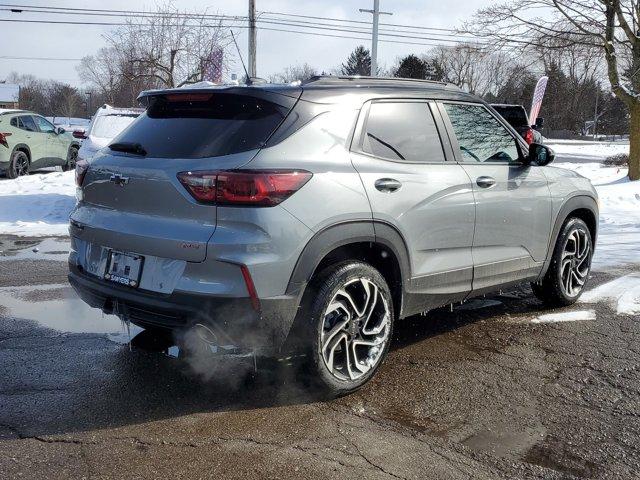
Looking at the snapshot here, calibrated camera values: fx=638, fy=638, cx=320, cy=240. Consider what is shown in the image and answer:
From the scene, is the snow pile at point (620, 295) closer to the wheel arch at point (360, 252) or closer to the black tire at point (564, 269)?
the black tire at point (564, 269)

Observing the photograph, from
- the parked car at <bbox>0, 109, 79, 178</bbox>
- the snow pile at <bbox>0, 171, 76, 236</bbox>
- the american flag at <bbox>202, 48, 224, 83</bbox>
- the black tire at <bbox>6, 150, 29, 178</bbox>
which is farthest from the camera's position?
the american flag at <bbox>202, 48, 224, 83</bbox>

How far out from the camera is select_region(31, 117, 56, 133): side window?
1698cm

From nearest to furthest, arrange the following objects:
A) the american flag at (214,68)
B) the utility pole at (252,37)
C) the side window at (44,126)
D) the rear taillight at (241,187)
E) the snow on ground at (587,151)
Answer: the rear taillight at (241,187), the american flag at (214,68), the side window at (44,126), the utility pole at (252,37), the snow on ground at (587,151)

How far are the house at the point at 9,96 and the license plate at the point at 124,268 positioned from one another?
3364 inches

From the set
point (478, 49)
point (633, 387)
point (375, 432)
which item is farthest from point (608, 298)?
point (478, 49)

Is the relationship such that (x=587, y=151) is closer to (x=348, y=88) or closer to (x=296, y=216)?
(x=348, y=88)

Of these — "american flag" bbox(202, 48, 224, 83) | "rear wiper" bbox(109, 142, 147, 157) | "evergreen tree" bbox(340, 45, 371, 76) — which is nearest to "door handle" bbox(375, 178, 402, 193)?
"rear wiper" bbox(109, 142, 147, 157)

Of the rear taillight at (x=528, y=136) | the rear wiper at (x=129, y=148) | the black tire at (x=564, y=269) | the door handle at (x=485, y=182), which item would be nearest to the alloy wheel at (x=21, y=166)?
the rear taillight at (x=528, y=136)

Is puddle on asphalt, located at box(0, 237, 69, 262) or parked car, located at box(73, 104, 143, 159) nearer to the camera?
puddle on asphalt, located at box(0, 237, 69, 262)

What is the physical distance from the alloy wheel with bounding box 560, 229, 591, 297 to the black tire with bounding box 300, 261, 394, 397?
2340 mm

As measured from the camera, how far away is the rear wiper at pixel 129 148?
365cm

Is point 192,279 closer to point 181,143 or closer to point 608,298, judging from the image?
point 181,143

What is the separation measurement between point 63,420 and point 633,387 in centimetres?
333

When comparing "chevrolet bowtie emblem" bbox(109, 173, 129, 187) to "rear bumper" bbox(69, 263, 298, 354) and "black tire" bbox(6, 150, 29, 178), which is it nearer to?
"rear bumper" bbox(69, 263, 298, 354)
